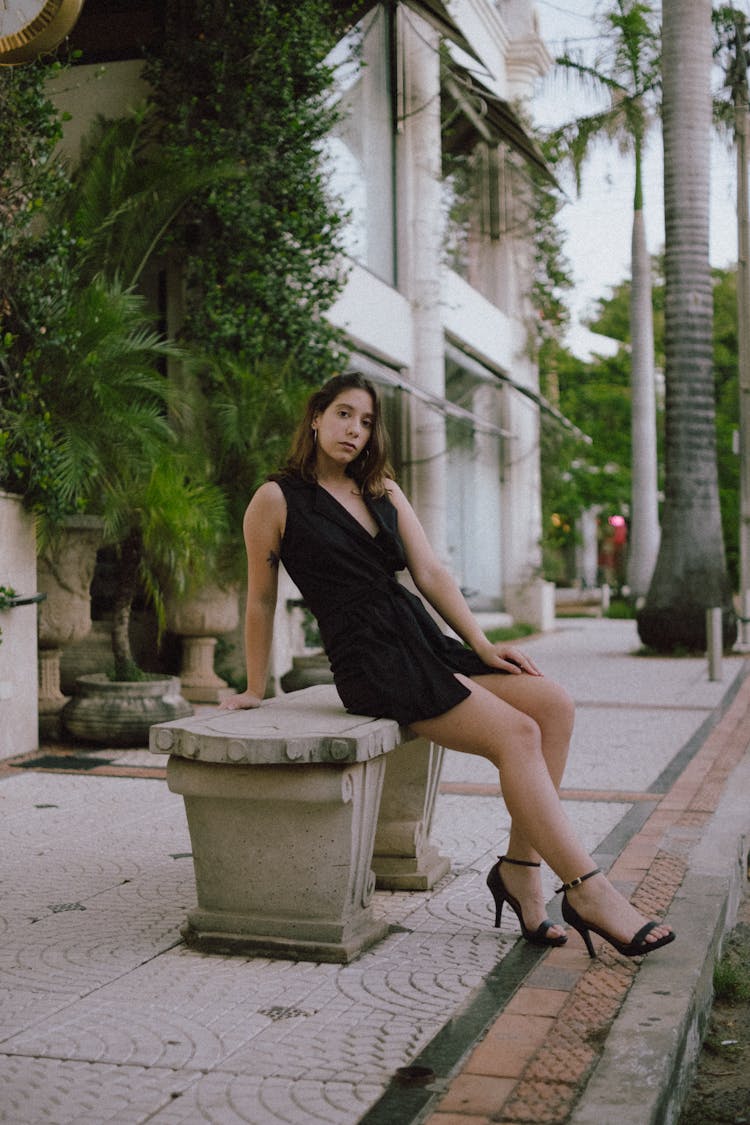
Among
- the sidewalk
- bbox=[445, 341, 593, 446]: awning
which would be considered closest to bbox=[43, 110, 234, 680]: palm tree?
the sidewalk

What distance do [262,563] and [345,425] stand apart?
52 centimetres

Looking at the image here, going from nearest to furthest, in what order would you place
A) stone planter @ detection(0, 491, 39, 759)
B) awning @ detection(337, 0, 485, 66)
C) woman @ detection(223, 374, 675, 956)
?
woman @ detection(223, 374, 675, 956), stone planter @ detection(0, 491, 39, 759), awning @ detection(337, 0, 485, 66)

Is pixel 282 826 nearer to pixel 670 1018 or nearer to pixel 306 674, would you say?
pixel 670 1018

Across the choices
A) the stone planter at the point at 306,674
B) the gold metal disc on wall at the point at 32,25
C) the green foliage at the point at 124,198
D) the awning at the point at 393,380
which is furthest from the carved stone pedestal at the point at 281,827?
the awning at the point at 393,380

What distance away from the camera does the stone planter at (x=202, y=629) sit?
11.2 m

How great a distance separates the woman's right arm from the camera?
4363mm

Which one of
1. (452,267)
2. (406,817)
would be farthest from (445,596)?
(452,267)

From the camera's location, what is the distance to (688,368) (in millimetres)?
17172

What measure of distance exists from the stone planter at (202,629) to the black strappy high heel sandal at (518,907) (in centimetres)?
699

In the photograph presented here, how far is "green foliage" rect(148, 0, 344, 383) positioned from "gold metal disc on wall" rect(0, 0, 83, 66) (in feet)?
16.9

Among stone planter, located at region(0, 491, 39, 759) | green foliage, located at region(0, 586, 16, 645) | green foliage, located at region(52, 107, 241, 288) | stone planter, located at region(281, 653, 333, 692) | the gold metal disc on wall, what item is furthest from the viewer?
stone planter, located at region(281, 653, 333, 692)

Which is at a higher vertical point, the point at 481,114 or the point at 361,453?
the point at 481,114

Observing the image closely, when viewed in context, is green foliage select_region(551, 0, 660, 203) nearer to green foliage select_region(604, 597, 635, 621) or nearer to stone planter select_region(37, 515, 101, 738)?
green foliage select_region(604, 597, 635, 621)

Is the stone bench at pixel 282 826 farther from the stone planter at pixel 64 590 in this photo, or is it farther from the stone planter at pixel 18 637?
the stone planter at pixel 64 590
